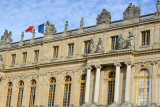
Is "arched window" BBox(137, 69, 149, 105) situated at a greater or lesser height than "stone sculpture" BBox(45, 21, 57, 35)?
lesser

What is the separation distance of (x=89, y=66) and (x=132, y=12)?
7.64 meters

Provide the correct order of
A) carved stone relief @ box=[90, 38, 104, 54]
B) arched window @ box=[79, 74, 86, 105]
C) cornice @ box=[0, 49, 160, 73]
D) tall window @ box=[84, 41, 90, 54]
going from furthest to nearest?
tall window @ box=[84, 41, 90, 54]
arched window @ box=[79, 74, 86, 105]
carved stone relief @ box=[90, 38, 104, 54]
cornice @ box=[0, 49, 160, 73]

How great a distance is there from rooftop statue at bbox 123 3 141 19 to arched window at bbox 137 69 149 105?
20.4 feet

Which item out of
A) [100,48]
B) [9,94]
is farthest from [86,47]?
[9,94]

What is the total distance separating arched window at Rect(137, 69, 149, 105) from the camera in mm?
35750

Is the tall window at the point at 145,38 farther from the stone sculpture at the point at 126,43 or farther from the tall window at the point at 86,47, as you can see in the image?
the tall window at the point at 86,47

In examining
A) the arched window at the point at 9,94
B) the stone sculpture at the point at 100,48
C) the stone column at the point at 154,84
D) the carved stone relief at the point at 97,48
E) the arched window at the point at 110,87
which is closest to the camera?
the stone column at the point at 154,84

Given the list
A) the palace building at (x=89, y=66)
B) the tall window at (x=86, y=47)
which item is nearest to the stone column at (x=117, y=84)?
the palace building at (x=89, y=66)

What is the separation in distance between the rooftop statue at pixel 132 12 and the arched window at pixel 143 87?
6215 mm

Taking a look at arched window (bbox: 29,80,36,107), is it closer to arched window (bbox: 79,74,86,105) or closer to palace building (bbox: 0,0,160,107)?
palace building (bbox: 0,0,160,107)

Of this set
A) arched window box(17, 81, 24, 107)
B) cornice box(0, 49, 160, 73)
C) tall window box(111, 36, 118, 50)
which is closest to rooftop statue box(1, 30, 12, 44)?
cornice box(0, 49, 160, 73)

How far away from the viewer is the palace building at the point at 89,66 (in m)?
36.4

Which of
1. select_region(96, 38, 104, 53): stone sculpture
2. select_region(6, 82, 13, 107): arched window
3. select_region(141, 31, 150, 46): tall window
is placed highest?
select_region(141, 31, 150, 46): tall window

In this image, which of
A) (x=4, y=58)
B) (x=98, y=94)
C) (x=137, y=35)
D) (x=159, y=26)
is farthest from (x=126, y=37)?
(x=4, y=58)
